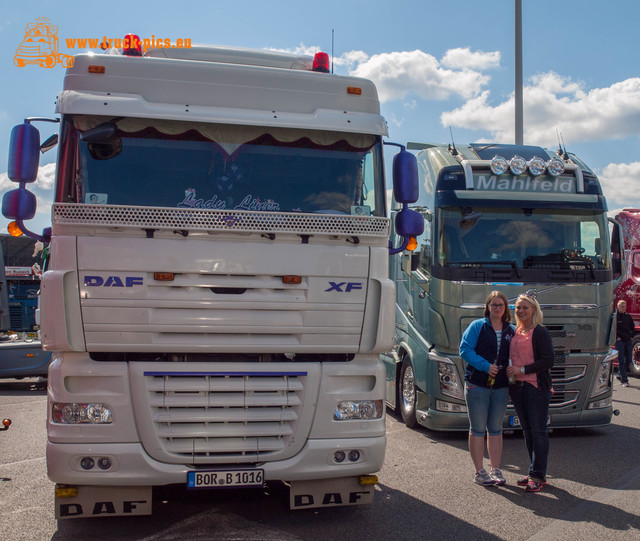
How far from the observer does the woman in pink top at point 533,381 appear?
659 centimetres

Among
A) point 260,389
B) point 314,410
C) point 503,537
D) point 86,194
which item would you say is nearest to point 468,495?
point 503,537

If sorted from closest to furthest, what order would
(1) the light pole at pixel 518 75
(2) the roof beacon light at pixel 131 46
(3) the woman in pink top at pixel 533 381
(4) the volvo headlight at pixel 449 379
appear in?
(2) the roof beacon light at pixel 131 46 < (3) the woman in pink top at pixel 533 381 < (4) the volvo headlight at pixel 449 379 < (1) the light pole at pixel 518 75

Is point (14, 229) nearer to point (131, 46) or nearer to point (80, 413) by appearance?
point (80, 413)

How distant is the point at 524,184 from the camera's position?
30.1 feet

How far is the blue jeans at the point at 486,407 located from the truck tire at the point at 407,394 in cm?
274

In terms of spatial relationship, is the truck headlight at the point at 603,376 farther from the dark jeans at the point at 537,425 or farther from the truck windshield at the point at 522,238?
the dark jeans at the point at 537,425

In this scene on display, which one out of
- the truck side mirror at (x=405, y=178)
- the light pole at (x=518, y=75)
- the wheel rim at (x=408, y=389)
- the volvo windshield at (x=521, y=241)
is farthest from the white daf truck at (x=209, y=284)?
the light pole at (x=518, y=75)

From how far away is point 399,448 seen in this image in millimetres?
8492

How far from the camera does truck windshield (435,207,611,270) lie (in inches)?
352

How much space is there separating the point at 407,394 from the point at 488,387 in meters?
3.40

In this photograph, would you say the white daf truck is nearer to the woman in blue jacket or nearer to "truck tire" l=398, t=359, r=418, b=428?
the woman in blue jacket

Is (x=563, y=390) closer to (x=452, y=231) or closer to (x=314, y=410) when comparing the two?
(x=452, y=231)

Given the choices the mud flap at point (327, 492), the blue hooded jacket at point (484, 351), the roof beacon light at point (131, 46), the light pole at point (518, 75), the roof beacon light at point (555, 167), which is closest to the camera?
the mud flap at point (327, 492)

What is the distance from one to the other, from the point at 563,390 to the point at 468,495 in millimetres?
3211
